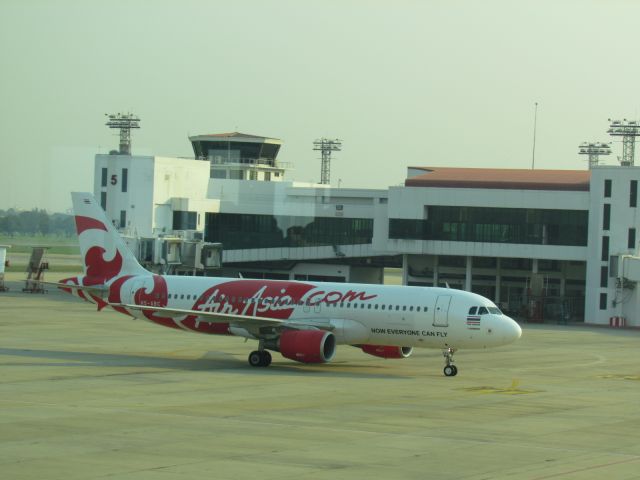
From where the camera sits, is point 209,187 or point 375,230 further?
point 209,187

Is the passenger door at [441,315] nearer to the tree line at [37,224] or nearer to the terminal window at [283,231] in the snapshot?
the tree line at [37,224]

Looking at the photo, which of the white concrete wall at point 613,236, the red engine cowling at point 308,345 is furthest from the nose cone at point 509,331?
the white concrete wall at point 613,236

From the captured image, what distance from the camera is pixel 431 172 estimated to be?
10506 cm

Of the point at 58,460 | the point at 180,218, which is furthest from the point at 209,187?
the point at 58,460

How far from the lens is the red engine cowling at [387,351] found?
168ft

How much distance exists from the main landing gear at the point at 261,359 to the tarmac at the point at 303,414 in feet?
2.32

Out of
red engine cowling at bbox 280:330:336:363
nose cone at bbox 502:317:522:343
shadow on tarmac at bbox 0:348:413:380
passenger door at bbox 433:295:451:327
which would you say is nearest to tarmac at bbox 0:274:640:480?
shadow on tarmac at bbox 0:348:413:380

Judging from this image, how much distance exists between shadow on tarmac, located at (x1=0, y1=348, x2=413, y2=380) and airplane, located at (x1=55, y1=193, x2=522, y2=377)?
94 cm

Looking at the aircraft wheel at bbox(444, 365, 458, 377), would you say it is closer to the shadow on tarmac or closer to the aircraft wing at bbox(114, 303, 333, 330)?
the shadow on tarmac

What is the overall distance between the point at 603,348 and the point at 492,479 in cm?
4628

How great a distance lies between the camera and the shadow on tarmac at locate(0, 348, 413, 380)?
4775 cm

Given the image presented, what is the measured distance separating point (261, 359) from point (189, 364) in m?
3.31

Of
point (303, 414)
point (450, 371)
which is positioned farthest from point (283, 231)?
point (303, 414)

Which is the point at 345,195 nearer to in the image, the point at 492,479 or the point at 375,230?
the point at 375,230
